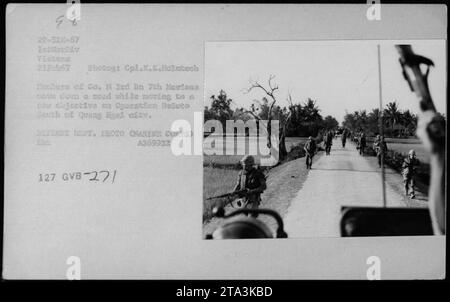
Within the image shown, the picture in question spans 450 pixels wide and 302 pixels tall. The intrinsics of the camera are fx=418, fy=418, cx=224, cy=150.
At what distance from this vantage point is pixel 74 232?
130 centimetres

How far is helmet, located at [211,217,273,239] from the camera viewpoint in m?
1.31

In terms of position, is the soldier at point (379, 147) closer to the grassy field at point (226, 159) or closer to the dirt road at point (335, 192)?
the dirt road at point (335, 192)

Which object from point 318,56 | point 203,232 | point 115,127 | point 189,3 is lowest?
point 203,232

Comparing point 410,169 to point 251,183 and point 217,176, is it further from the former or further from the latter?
point 217,176

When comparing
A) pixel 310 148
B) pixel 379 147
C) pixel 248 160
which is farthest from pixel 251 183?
pixel 379 147

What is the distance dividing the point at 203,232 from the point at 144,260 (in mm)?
205

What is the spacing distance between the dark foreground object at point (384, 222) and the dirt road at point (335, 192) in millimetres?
22

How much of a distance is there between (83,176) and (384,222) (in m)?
0.96

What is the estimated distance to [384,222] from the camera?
132cm

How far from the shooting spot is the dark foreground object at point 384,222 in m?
1.32

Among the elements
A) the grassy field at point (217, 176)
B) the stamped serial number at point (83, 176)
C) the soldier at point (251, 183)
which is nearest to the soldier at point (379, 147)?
the grassy field at point (217, 176)

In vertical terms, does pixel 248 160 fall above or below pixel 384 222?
above
